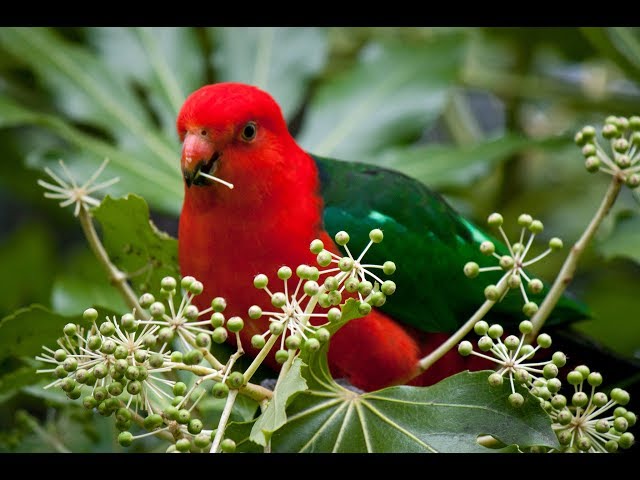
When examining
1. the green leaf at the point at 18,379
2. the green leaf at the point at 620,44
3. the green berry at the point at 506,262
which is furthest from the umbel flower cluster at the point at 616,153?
the green leaf at the point at 18,379

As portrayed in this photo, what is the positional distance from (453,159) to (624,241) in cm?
63

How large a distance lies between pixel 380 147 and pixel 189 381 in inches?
42.7

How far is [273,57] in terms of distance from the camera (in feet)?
9.43

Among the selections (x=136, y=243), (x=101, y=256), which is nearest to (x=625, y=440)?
(x=101, y=256)

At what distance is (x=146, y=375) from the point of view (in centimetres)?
129

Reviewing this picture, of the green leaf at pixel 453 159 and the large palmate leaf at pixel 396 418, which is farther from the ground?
the green leaf at pixel 453 159

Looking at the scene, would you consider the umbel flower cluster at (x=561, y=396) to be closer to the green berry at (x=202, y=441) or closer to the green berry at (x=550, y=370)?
the green berry at (x=550, y=370)

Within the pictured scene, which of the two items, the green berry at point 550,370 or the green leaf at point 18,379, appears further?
the green leaf at point 18,379

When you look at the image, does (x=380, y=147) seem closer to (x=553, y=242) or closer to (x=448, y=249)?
(x=448, y=249)

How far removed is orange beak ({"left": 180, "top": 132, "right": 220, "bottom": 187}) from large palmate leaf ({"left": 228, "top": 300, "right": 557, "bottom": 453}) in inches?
23.0

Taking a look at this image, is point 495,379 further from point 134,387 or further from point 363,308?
point 134,387

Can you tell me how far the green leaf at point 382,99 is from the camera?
276cm

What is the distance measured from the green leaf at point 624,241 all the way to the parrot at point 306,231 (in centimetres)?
17

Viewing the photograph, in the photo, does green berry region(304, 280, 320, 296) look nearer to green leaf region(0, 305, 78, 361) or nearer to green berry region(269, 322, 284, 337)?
green berry region(269, 322, 284, 337)
